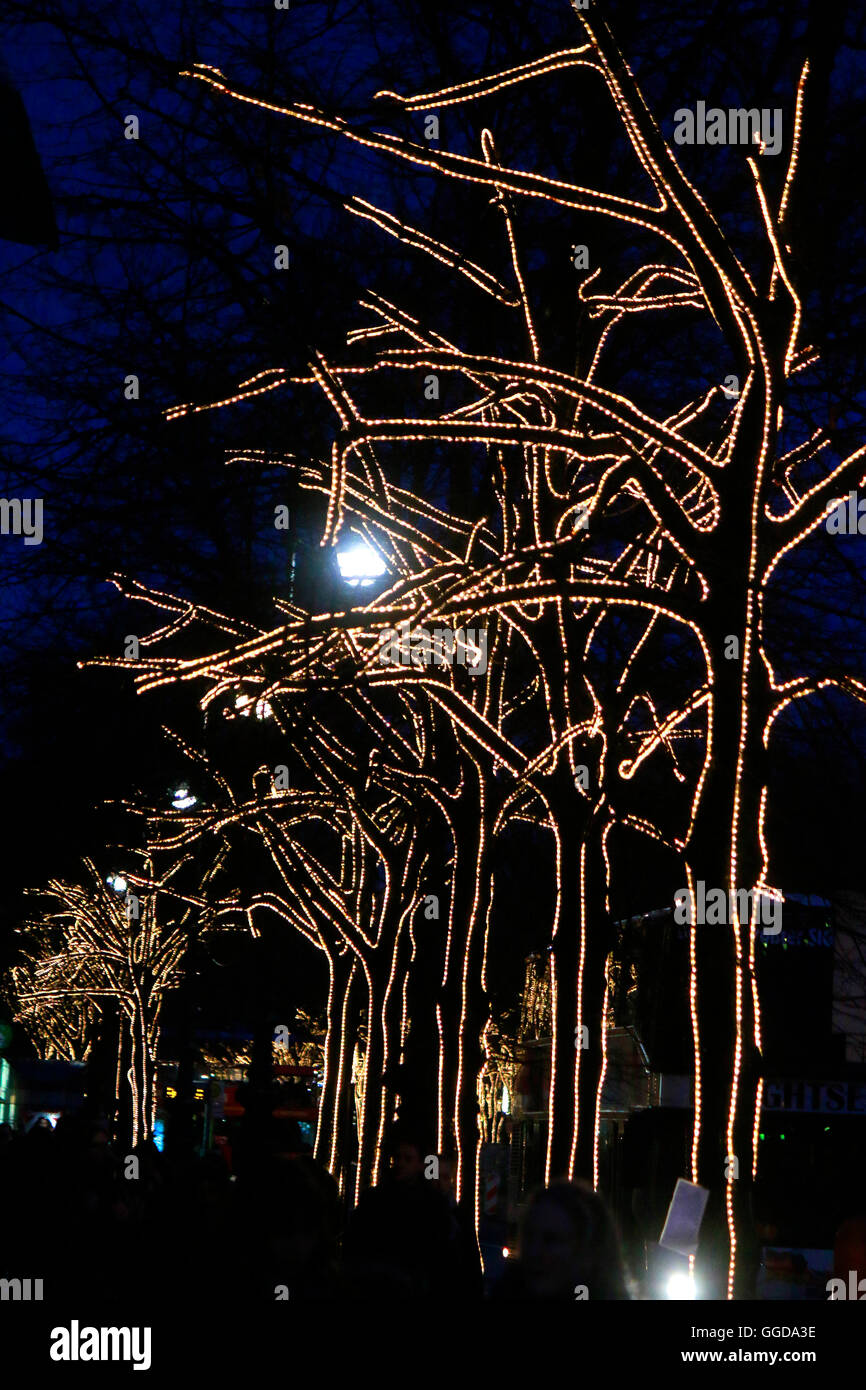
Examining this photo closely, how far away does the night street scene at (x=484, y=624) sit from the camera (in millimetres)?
7480

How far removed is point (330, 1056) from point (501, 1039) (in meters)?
35.3

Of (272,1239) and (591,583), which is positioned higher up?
(591,583)

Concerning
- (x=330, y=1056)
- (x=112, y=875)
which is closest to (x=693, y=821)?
(x=330, y=1056)

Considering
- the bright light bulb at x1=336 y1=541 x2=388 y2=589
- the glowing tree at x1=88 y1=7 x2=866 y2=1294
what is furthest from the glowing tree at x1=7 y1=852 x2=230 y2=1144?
the glowing tree at x1=88 y1=7 x2=866 y2=1294

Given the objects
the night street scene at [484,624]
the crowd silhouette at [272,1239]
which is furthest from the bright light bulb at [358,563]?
the crowd silhouette at [272,1239]

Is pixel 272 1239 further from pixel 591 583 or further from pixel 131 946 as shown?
pixel 131 946

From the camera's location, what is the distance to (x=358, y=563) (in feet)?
61.4

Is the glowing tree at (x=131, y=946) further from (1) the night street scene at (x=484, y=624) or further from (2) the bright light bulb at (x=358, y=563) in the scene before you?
(2) the bright light bulb at (x=358, y=563)

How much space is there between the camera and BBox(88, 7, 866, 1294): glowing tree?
8516 mm

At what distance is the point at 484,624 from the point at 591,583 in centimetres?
604

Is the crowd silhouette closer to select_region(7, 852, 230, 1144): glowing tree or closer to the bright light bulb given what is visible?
the bright light bulb

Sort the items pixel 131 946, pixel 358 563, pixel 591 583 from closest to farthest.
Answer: pixel 591 583 < pixel 358 563 < pixel 131 946

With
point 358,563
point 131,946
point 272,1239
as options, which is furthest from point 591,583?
point 131,946

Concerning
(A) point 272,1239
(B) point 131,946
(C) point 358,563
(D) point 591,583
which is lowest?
(A) point 272,1239
